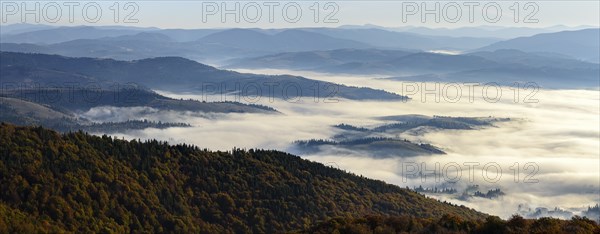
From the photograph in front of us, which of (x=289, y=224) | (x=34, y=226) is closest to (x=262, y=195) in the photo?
(x=289, y=224)

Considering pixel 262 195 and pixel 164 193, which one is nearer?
pixel 164 193

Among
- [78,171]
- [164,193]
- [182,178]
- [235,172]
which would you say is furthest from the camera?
[235,172]

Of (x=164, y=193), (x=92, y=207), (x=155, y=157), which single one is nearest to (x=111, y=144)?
(x=155, y=157)

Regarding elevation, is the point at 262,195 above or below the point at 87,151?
below

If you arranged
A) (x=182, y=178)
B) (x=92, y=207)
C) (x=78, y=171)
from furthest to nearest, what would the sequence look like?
(x=182, y=178)
(x=78, y=171)
(x=92, y=207)

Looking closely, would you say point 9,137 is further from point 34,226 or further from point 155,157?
point 34,226

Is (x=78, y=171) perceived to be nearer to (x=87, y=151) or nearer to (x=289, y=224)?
(x=87, y=151)
